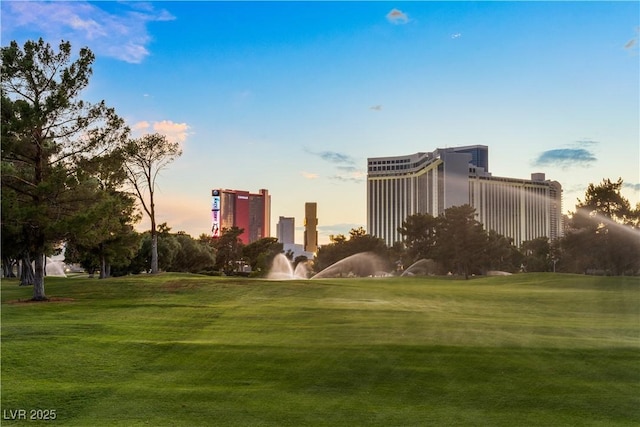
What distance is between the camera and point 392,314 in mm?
25578

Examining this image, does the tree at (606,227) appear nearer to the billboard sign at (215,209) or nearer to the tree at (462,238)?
the tree at (462,238)

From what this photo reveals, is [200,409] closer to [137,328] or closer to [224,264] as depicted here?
[137,328]

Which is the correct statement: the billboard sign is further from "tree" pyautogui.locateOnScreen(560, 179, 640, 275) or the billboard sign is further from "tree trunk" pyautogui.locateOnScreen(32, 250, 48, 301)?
"tree trunk" pyautogui.locateOnScreen(32, 250, 48, 301)

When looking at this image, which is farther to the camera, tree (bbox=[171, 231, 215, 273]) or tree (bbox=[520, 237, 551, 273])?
tree (bbox=[520, 237, 551, 273])

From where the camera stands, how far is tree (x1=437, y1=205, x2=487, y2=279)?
3519 inches

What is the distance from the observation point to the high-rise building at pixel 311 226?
179 m

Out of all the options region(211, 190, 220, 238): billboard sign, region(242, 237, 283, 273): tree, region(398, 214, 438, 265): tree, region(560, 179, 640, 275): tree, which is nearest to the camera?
region(560, 179, 640, 275): tree

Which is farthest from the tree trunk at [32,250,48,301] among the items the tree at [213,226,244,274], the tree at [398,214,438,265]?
the tree at [213,226,244,274]

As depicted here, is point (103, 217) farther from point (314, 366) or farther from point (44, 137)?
point (314, 366)

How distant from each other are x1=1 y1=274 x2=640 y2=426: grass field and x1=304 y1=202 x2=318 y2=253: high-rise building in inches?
5939

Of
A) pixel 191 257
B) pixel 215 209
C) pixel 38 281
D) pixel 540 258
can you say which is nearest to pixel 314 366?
pixel 38 281

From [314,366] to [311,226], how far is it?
170 m

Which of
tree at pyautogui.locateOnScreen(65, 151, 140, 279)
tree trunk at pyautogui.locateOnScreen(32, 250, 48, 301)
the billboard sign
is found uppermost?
the billboard sign

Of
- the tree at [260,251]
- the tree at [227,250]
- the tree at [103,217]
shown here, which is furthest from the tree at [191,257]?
the tree at [103,217]
